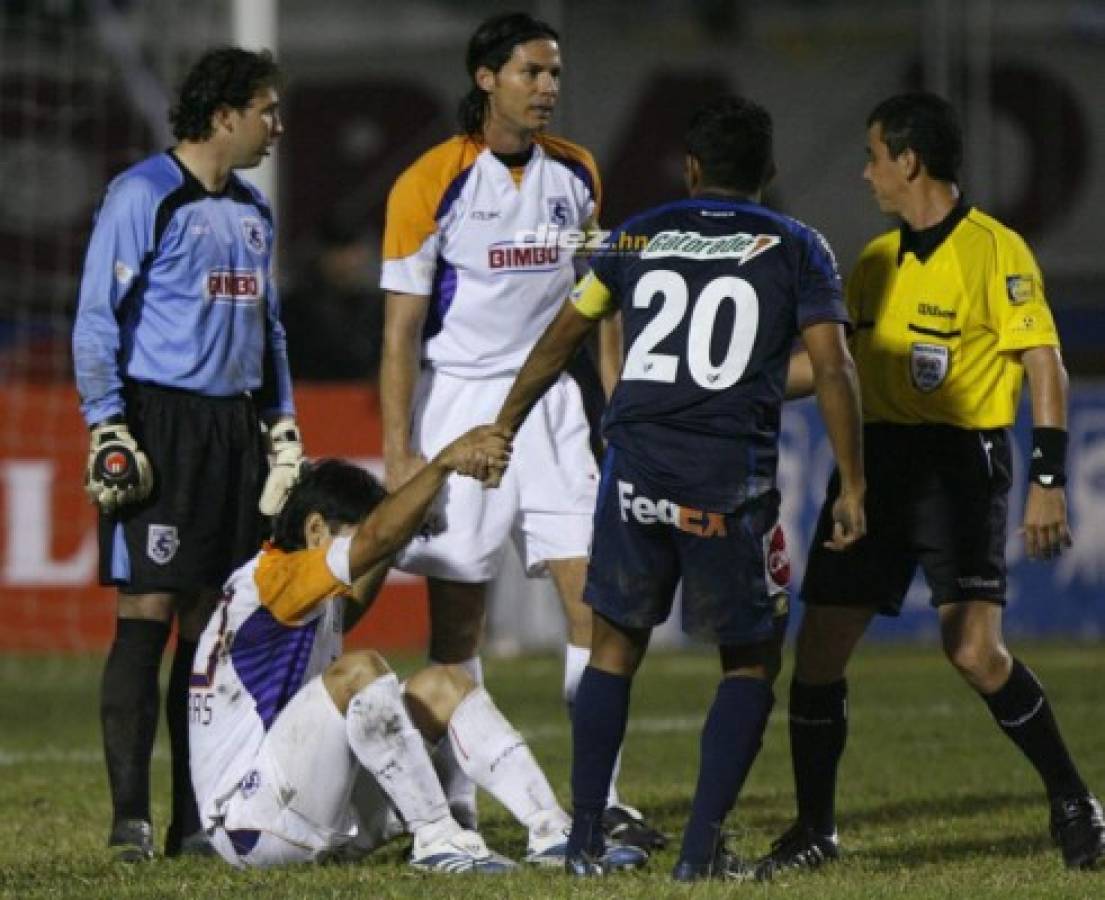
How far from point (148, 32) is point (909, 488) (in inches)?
670

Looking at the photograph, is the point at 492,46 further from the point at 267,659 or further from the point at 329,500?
the point at 267,659

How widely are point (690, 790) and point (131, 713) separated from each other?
2.28 meters

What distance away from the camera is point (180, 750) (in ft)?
23.8

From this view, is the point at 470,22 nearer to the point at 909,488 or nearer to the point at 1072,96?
the point at 1072,96

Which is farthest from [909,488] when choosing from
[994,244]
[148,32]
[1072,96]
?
[1072,96]

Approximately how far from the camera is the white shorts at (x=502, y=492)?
7203 millimetres

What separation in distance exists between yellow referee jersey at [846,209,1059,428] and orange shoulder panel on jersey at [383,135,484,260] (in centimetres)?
129

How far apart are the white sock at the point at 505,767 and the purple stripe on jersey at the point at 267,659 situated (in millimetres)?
464

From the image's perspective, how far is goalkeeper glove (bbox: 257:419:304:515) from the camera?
23.6 ft

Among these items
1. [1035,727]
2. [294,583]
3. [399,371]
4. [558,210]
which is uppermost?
[558,210]

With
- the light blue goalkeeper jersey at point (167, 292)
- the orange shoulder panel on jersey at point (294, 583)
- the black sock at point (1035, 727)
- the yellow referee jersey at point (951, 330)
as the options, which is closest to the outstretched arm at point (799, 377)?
the yellow referee jersey at point (951, 330)

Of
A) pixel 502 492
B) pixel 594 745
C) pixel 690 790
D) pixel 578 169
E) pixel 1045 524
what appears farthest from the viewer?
pixel 690 790

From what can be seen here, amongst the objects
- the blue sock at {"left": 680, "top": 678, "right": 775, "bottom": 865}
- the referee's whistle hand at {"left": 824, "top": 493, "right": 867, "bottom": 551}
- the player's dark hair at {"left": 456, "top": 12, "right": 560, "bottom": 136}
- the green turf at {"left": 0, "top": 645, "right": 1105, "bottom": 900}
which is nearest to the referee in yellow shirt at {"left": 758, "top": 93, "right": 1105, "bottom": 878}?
the green turf at {"left": 0, "top": 645, "right": 1105, "bottom": 900}

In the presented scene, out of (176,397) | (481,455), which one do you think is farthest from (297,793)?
(176,397)
